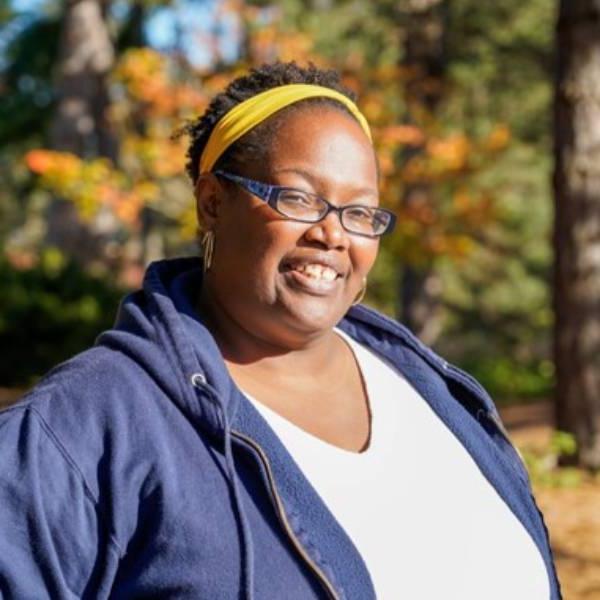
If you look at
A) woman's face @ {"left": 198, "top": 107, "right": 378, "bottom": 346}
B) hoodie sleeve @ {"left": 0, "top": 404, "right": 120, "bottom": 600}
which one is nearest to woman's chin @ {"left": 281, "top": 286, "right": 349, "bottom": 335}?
woman's face @ {"left": 198, "top": 107, "right": 378, "bottom": 346}

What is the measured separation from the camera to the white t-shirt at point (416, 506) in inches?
74.8

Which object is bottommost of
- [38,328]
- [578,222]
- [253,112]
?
[38,328]

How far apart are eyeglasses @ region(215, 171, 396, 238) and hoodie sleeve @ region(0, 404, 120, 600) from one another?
58 cm

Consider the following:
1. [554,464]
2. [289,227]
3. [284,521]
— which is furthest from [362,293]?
[554,464]

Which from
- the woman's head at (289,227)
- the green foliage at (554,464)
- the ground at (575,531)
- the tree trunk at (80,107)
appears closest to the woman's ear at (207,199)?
the woman's head at (289,227)

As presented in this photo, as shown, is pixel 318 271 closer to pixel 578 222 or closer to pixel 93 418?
pixel 93 418

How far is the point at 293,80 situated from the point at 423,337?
14.8 m

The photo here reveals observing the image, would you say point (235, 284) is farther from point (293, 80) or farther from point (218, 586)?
point (218, 586)

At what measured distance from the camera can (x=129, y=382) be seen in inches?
69.0

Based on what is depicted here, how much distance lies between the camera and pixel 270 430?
6.09 feet

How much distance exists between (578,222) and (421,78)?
841cm

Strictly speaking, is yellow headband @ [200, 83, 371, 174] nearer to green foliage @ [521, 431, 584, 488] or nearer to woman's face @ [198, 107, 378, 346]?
woman's face @ [198, 107, 378, 346]

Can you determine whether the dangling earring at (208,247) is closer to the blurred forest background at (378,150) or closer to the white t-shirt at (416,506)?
the white t-shirt at (416,506)

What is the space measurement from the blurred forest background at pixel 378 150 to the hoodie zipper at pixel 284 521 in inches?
240
